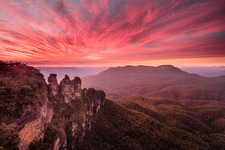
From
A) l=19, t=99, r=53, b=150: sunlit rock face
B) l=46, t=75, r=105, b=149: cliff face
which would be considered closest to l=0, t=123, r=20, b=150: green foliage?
l=19, t=99, r=53, b=150: sunlit rock face

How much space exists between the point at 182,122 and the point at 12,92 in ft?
390

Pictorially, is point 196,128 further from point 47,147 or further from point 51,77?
point 51,77

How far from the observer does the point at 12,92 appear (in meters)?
16.1

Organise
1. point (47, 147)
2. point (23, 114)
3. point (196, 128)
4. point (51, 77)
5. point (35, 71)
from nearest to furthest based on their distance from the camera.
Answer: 1. point (23, 114)
2. point (47, 147)
3. point (35, 71)
4. point (51, 77)
5. point (196, 128)

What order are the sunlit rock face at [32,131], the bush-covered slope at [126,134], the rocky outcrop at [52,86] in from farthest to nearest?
the bush-covered slope at [126,134]
the rocky outcrop at [52,86]
the sunlit rock face at [32,131]

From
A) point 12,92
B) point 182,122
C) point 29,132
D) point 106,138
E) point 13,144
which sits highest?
point 12,92

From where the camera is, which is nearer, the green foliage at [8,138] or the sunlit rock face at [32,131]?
the green foliage at [8,138]

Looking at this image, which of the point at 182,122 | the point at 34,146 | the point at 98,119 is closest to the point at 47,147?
the point at 34,146

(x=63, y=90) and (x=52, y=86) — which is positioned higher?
(x=52, y=86)

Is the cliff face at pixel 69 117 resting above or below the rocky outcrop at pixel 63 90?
below

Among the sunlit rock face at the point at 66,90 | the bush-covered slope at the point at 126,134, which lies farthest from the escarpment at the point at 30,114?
the bush-covered slope at the point at 126,134

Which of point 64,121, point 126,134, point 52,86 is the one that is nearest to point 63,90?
point 52,86

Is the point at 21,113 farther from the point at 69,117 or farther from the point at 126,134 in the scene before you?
the point at 126,134

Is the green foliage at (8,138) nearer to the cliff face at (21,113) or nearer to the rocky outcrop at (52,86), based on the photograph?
the cliff face at (21,113)
